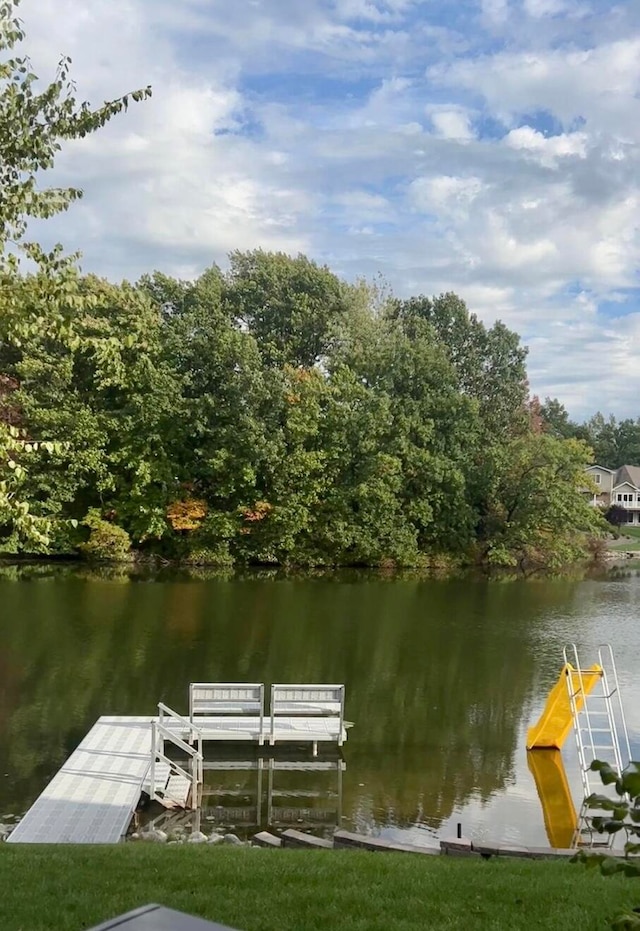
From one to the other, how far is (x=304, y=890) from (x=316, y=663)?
42.9 ft

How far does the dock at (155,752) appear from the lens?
32.0 ft

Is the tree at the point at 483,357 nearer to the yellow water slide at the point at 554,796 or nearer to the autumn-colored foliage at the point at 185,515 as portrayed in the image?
the autumn-colored foliage at the point at 185,515

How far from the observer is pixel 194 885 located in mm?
6223

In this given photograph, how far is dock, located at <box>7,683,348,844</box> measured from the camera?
974 centimetres

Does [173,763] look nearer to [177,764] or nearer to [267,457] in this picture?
[177,764]

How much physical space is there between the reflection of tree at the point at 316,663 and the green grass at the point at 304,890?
12.1 feet

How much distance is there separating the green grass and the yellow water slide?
2.86 meters

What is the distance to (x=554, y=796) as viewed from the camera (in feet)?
38.0

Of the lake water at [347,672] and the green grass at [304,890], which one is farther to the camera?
→ the lake water at [347,672]

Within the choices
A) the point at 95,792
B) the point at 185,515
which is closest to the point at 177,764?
the point at 95,792

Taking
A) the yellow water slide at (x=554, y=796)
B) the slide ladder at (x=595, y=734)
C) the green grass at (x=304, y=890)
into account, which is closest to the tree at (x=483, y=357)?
the slide ladder at (x=595, y=734)

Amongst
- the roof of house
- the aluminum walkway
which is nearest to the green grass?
the aluminum walkway

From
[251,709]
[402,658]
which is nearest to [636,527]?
[402,658]

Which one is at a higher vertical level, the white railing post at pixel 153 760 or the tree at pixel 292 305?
the tree at pixel 292 305
